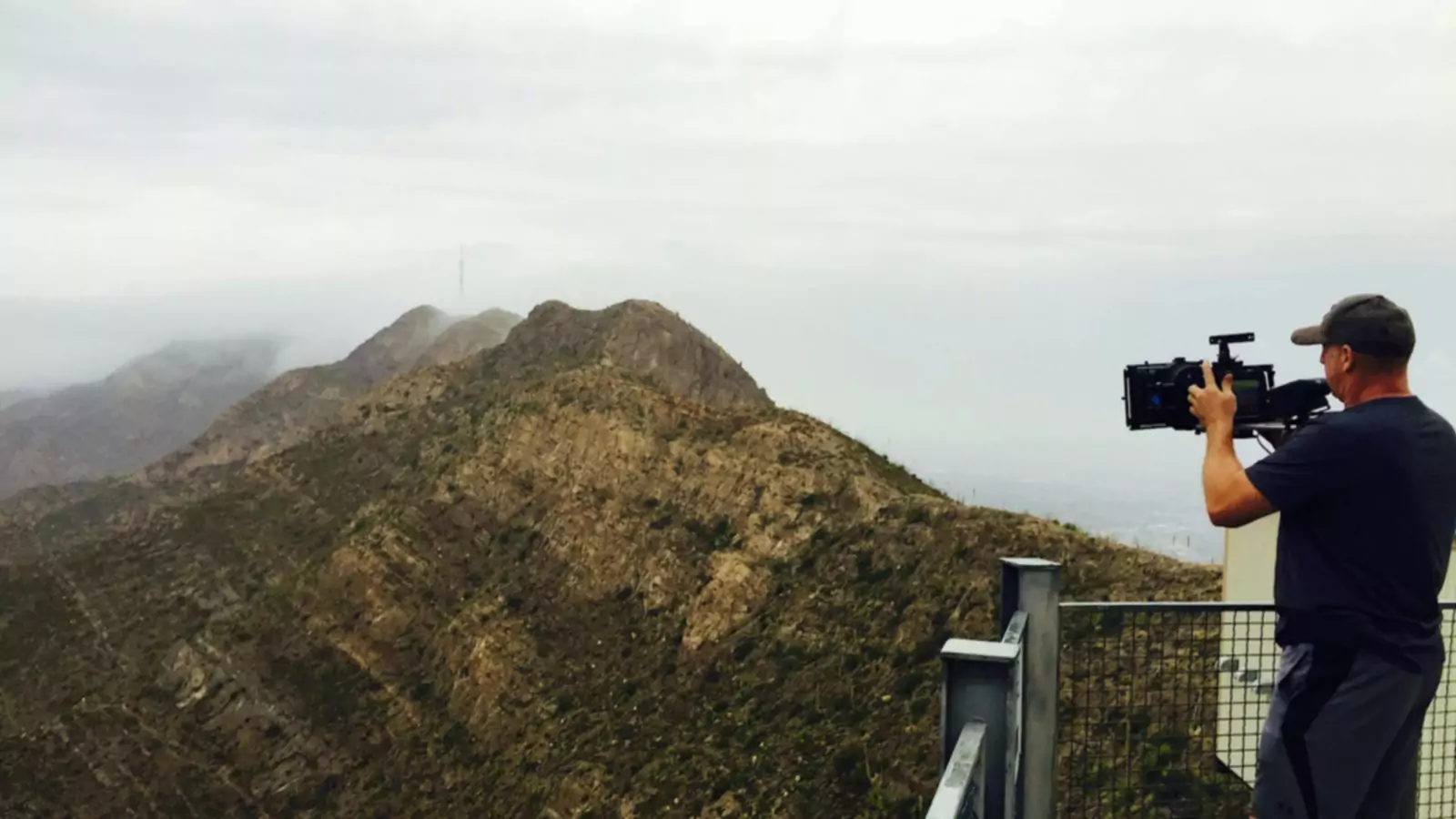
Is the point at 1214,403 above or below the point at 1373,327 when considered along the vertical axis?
below

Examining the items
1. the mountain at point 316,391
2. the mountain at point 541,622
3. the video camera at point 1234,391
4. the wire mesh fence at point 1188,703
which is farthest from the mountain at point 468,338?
the video camera at point 1234,391

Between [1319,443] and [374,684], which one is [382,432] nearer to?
[374,684]

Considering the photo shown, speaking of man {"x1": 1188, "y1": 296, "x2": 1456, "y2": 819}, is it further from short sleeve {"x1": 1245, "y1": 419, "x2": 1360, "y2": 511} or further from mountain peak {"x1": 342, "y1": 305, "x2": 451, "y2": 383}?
mountain peak {"x1": 342, "y1": 305, "x2": 451, "y2": 383}

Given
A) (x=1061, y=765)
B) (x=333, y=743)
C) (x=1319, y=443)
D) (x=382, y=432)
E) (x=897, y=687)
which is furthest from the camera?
(x=382, y=432)

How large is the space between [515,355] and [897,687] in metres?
41.9

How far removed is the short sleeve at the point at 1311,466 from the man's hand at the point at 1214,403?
1.62 ft

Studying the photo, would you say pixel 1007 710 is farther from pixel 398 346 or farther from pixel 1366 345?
pixel 398 346

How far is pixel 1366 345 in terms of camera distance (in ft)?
12.8

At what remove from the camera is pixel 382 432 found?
57.7 metres

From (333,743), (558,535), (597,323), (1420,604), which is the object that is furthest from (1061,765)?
(597,323)

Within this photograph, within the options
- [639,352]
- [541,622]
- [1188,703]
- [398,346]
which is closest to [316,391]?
[398,346]

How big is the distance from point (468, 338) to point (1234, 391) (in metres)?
107

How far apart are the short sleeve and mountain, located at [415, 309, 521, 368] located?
99.7 meters

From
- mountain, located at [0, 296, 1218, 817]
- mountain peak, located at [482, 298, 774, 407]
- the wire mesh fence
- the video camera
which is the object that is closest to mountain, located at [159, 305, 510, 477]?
mountain peak, located at [482, 298, 774, 407]
